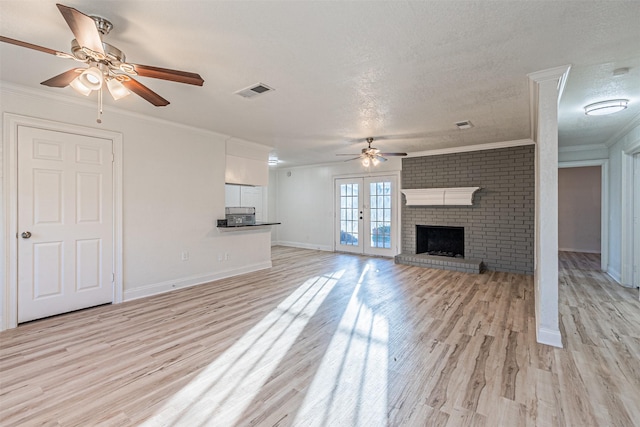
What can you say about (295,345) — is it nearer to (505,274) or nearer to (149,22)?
(149,22)

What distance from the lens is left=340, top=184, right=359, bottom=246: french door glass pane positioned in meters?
7.78

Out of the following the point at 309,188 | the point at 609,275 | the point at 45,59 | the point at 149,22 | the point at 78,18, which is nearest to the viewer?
the point at 78,18

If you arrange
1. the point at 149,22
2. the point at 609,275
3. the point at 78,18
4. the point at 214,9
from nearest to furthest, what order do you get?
the point at 78,18 < the point at 214,9 < the point at 149,22 < the point at 609,275

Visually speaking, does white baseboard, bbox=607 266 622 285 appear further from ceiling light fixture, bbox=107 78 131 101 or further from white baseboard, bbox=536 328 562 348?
ceiling light fixture, bbox=107 78 131 101

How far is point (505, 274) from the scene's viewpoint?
5.41 meters

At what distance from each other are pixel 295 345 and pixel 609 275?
233 inches

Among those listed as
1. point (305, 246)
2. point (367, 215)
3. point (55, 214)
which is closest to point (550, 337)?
point (367, 215)

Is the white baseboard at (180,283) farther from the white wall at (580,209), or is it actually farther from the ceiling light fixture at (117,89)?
the white wall at (580,209)

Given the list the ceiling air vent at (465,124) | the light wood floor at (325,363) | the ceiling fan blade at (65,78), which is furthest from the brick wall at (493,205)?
the ceiling fan blade at (65,78)

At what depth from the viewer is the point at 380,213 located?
290 inches

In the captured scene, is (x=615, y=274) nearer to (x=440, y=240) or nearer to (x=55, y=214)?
(x=440, y=240)

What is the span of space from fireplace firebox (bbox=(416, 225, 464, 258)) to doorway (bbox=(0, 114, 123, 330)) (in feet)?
18.8

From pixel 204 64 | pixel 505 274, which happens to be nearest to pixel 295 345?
pixel 204 64

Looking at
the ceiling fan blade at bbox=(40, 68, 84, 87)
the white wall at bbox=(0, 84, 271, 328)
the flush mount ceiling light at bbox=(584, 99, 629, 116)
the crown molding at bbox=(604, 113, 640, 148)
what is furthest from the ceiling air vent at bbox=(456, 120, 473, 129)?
the ceiling fan blade at bbox=(40, 68, 84, 87)
